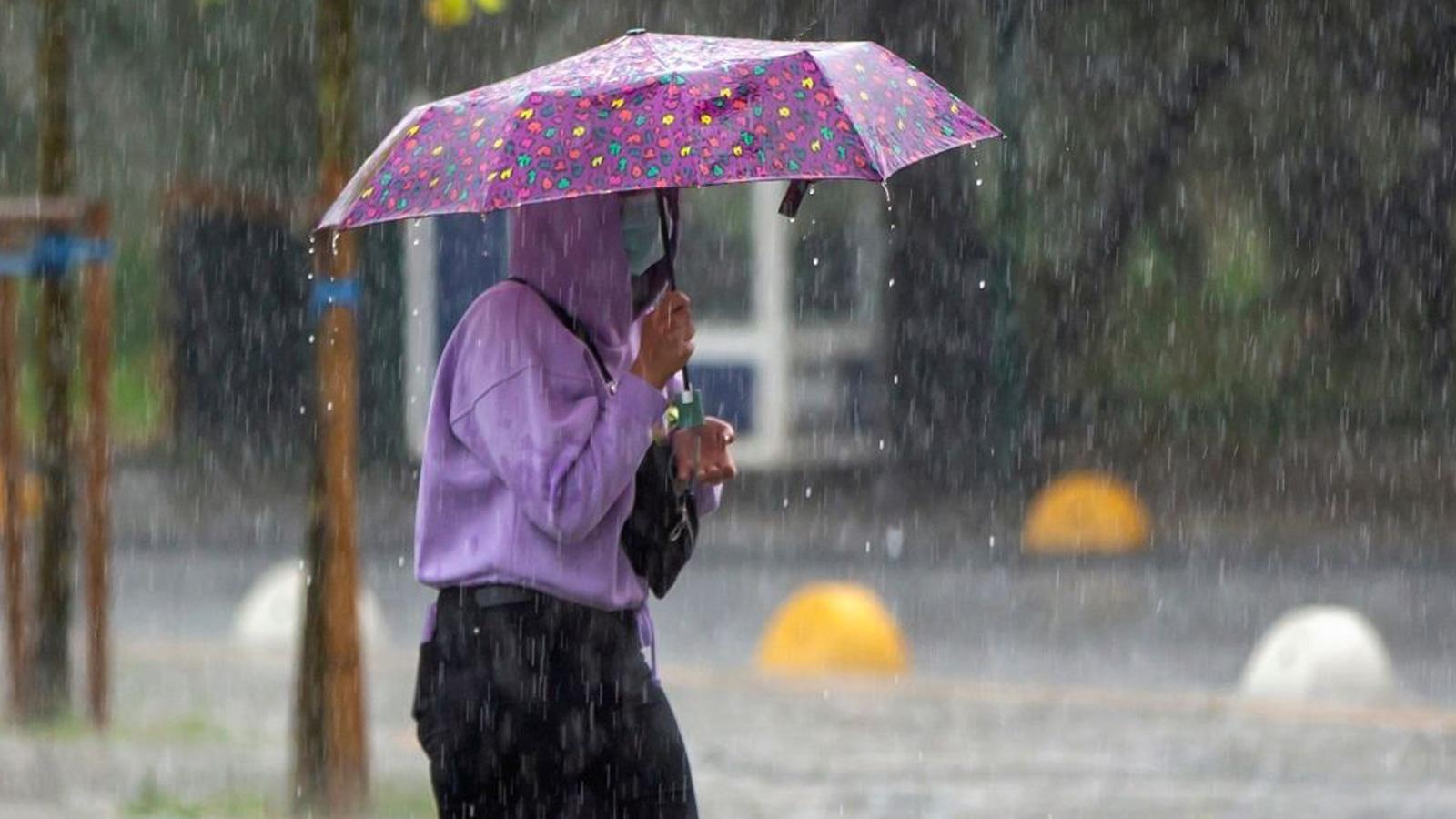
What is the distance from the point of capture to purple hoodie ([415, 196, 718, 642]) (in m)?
4.18

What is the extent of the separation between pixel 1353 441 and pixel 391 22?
8522 millimetres

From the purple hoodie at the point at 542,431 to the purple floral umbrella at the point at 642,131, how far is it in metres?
0.11

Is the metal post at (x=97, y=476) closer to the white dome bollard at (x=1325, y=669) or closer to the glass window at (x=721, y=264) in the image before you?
the white dome bollard at (x=1325, y=669)

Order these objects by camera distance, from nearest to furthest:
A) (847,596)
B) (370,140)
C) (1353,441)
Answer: (847,596) < (370,140) < (1353,441)

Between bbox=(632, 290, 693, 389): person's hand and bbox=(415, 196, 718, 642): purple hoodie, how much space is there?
4 centimetres

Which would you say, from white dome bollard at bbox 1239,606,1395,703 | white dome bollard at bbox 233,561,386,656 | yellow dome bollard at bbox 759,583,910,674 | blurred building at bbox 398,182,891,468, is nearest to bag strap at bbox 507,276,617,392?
white dome bollard at bbox 1239,606,1395,703

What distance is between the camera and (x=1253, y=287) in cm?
2652

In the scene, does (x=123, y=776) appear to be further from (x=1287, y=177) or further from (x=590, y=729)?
(x=1287, y=177)

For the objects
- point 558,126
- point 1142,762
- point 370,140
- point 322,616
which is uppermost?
point 370,140

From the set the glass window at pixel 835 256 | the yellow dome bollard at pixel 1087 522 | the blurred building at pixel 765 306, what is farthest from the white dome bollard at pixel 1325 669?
the glass window at pixel 835 256

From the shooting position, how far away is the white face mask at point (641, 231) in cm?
446

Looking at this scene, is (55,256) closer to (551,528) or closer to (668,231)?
(668,231)

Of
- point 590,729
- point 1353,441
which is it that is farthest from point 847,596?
point 1353,441

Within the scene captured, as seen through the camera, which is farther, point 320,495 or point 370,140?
point 370,140
